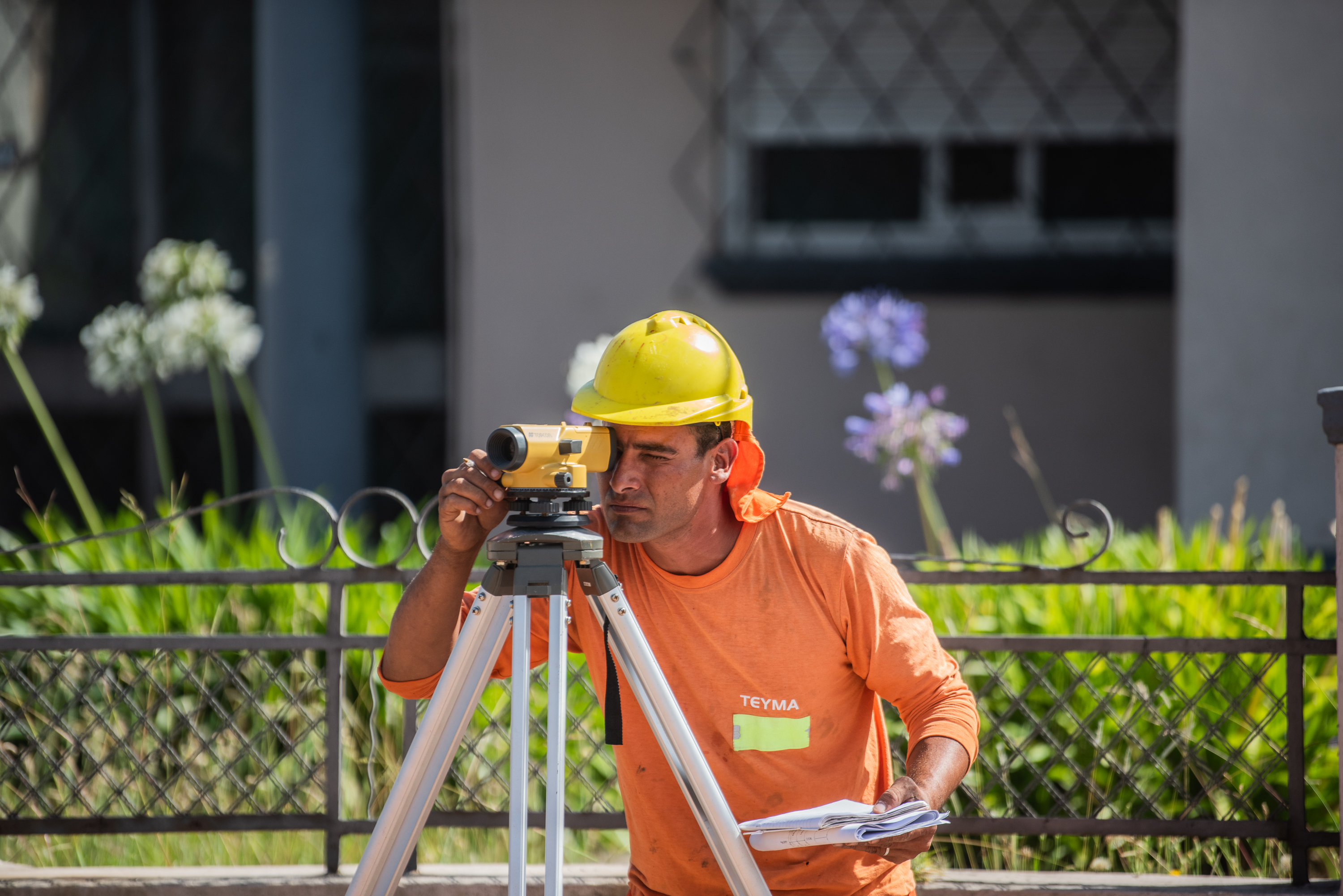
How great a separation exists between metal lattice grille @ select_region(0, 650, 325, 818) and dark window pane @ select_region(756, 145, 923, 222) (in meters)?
3.47

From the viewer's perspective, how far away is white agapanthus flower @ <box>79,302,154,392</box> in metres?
4.11

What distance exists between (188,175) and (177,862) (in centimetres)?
487

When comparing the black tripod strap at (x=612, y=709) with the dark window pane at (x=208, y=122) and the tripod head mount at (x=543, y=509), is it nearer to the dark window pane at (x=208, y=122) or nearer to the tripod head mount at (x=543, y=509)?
the tripod head mount at (x=543, y=509)

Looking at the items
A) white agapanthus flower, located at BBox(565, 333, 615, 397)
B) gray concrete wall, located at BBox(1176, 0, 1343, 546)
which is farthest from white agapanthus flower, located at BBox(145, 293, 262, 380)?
gray concrete wall, located at BBox(1176, 0, 1343, 546)

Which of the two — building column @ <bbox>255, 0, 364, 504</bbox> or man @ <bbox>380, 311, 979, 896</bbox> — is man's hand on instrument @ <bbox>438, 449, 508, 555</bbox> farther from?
building column @ <bbox>255, 0, 364, 504</bbox>

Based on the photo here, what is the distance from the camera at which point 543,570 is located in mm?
1791

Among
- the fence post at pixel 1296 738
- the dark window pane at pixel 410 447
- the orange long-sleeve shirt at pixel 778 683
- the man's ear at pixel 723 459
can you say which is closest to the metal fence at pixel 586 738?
the fence post at pixel 1296 738

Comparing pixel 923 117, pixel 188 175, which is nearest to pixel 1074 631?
pixel 923 117

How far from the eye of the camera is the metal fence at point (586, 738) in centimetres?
275

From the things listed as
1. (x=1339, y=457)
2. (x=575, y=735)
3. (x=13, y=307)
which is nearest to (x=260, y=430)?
(x=13, y=307)

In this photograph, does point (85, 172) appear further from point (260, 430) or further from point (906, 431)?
point (906, 431)

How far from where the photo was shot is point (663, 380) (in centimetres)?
198

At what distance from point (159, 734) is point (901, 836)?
208cm

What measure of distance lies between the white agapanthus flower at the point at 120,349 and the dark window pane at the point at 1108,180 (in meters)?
4.15
